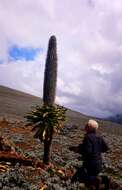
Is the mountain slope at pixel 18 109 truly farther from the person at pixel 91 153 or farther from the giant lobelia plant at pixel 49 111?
the person at pixel 91 153

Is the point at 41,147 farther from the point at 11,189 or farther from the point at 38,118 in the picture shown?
the point at 11,189

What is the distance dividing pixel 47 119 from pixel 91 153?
12474 millimetres

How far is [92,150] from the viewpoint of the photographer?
54.7 feet

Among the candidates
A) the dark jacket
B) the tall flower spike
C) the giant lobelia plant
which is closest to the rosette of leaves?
the giant lobelia plant

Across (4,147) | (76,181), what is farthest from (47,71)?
(76,181)

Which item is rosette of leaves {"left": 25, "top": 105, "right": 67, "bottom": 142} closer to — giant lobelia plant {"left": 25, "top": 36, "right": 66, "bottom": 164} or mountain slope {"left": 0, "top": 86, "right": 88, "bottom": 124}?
giant lobelia plant {"left": 25, "top": 36, "right": 66, "bottom": 164}

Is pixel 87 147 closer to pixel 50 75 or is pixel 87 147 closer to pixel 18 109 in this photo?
pixel 50 75

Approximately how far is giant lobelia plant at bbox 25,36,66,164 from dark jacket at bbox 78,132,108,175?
34.7ft

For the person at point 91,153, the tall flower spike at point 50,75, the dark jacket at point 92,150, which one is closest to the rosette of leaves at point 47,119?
the tall flower spike at point 50,75

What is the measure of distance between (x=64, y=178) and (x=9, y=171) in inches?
89.8

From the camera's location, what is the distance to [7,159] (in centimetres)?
2531

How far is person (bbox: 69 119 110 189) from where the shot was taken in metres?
16.6

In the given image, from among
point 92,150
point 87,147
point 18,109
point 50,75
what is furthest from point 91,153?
point 18,109

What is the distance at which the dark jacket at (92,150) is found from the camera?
54.5 feet
